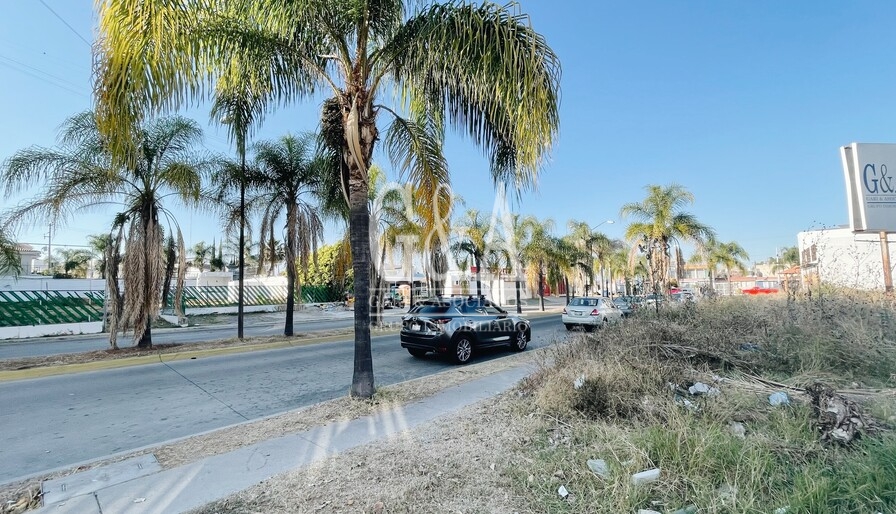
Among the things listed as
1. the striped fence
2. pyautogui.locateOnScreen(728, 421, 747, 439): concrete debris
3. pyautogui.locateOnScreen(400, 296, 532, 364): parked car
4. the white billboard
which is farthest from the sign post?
the striped fence

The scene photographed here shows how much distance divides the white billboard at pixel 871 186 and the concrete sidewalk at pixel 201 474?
16007mm

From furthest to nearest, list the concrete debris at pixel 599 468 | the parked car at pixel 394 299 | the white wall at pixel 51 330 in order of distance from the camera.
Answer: the parked car at pixel 394 299 → the white wall at pixel 51 330 → the concrete debris at pixel 599 468

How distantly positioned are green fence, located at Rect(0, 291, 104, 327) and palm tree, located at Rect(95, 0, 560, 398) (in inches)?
817

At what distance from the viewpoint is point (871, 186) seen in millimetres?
13523

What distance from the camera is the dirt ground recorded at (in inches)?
131

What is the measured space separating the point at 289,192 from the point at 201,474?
1325cm

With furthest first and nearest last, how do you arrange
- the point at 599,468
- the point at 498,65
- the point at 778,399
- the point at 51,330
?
the point at 51,330
the point at 498,65
the point at 778,399
the point at 599,468

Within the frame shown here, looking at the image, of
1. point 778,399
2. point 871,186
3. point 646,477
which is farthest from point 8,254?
point 871,186

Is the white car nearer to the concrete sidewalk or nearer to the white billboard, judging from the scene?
the white billboard

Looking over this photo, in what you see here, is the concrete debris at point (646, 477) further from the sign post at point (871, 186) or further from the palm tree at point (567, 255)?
the palm tree at point (567, 255)

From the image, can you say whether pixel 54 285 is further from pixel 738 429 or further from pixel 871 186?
pixel 871 186

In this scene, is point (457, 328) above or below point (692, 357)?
above

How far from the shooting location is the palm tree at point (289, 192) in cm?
1559

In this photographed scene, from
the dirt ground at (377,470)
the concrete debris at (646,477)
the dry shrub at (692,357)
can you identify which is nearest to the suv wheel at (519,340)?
the dry shrub at (692,357)
